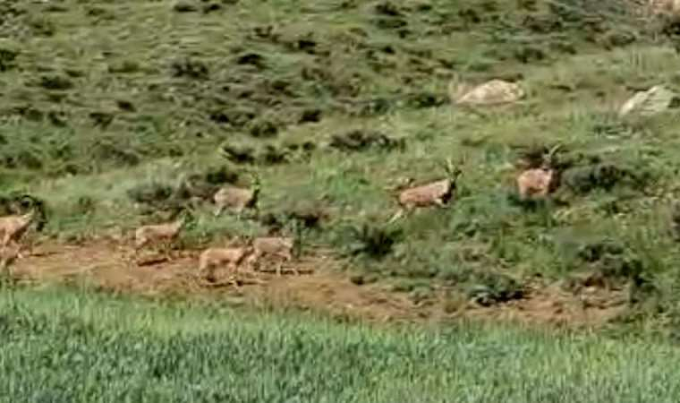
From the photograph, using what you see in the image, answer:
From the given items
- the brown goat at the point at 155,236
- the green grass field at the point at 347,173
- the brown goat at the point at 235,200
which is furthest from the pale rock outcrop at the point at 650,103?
the brown goat at the point at 155,236

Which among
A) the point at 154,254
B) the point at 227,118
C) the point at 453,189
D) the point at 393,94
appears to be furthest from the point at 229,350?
the point at 393,94

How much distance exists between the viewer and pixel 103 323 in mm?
13602

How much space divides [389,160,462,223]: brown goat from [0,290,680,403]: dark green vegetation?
6.03 m

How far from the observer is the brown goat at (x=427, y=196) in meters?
21.7

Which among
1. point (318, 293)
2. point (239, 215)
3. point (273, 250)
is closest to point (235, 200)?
point (239, 215)

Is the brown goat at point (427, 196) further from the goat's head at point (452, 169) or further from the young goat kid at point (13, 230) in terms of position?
the young goat kid at point (13, 230)

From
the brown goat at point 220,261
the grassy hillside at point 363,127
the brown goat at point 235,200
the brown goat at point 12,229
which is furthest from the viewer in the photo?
the brown goat at point 235,200

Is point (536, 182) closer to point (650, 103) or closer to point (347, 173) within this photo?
point (347, 173)

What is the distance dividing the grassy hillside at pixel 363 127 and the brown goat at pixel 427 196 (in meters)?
0.17

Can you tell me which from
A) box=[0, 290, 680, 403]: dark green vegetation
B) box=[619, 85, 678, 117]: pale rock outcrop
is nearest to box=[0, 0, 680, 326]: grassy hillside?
box=[619, 85, 678, 117]: pale rock outcrop

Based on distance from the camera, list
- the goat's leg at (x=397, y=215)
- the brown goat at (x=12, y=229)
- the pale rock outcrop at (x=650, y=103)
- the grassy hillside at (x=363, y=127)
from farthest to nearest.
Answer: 1. the pale rock outcrop at (x=650, y=103)
2. the goat's leg at (x=397, y=215)
3. the brown goat at (x=12, y=229)
4. the grassy hillside at (x=363, y=127)

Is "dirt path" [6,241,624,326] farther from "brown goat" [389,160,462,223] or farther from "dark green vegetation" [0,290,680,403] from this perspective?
"dark green vegetation" [0,290,680,403]

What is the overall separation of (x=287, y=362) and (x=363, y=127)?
52.6 ft

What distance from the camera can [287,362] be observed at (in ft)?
39.4
